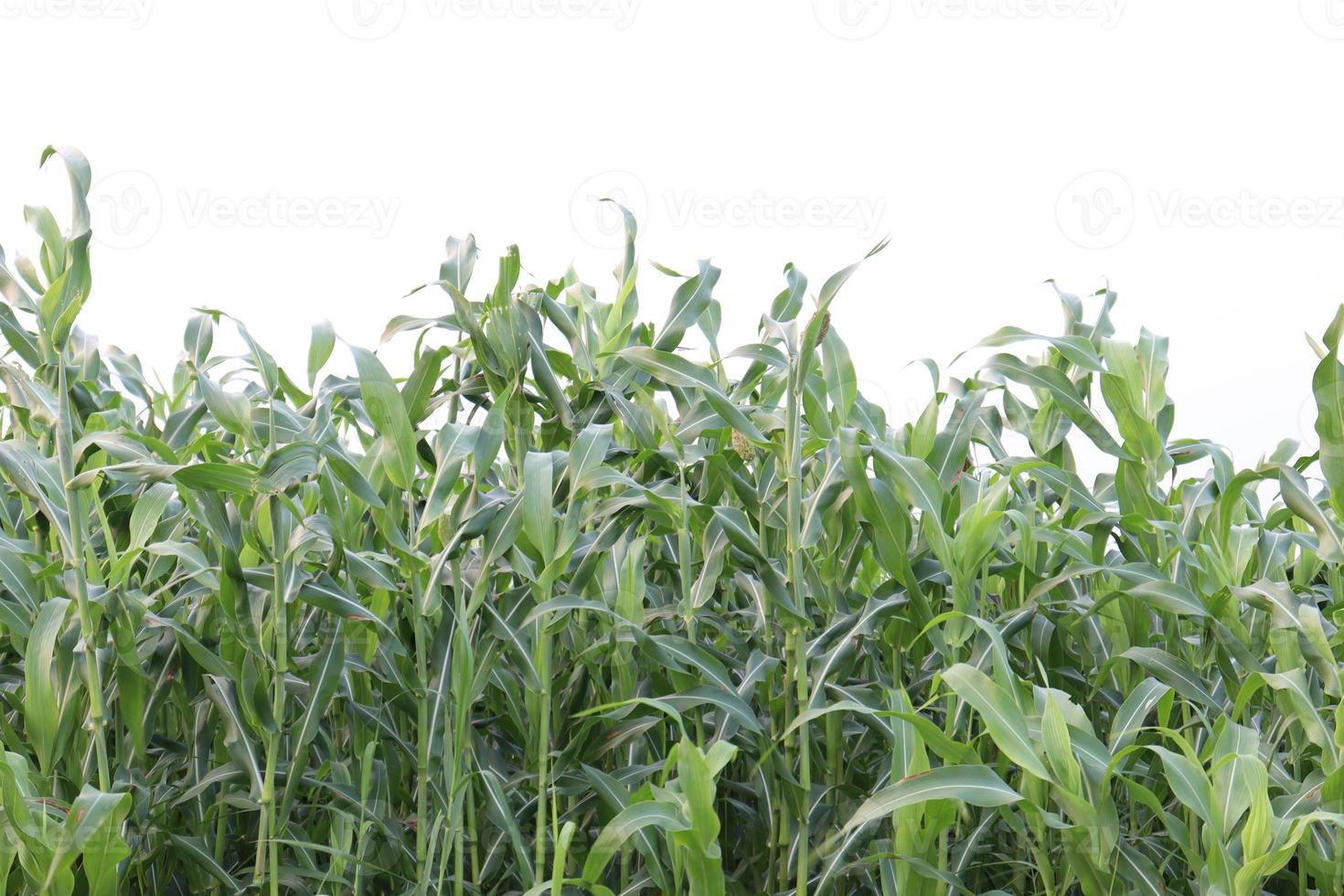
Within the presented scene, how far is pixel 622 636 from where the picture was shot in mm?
1404

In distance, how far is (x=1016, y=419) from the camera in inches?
76.5

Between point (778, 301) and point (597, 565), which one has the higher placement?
point (778, 301)

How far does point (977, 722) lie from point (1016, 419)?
22.0 inches

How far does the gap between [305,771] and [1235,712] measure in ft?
4.17

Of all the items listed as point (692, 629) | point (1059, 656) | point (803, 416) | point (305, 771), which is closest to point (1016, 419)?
point (1059, 656)

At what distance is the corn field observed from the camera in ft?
4.12

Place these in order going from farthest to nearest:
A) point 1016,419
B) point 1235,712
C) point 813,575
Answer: point 1016,419 → point 813,575 → point 1235,712

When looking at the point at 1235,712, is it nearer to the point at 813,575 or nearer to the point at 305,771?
the point at 813,575

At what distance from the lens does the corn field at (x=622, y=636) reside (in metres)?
1.25

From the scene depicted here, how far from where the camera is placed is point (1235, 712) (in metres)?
1.32

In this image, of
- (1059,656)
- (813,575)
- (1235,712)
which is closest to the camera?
(1235,712)

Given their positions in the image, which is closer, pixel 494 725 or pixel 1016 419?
pixel 494 725

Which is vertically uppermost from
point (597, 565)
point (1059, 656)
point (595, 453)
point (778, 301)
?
point (778, 301)

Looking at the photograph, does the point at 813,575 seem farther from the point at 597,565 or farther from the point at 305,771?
the point at 305,771
